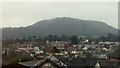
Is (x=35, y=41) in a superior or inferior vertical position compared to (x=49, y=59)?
inferior

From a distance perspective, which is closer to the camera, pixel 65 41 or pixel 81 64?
pixel 81 64

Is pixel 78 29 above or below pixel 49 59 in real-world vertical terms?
below

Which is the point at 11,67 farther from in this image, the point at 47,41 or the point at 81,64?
the point at 47,41

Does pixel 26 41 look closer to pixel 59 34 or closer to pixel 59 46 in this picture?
pixel 59 46

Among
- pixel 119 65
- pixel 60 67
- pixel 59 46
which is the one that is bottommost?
pixel 59 46

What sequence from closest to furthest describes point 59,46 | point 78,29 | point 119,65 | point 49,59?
point 49,59 < point 119,65 < point 59,46 < point 78,29

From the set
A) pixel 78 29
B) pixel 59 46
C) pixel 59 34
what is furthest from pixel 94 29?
pixel 59 46

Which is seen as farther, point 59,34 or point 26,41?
point 59,34

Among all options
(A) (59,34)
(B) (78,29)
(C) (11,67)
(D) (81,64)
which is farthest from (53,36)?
(C) (11,67)

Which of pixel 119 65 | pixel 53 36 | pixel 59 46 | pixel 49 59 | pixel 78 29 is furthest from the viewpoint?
pixel 78 29
